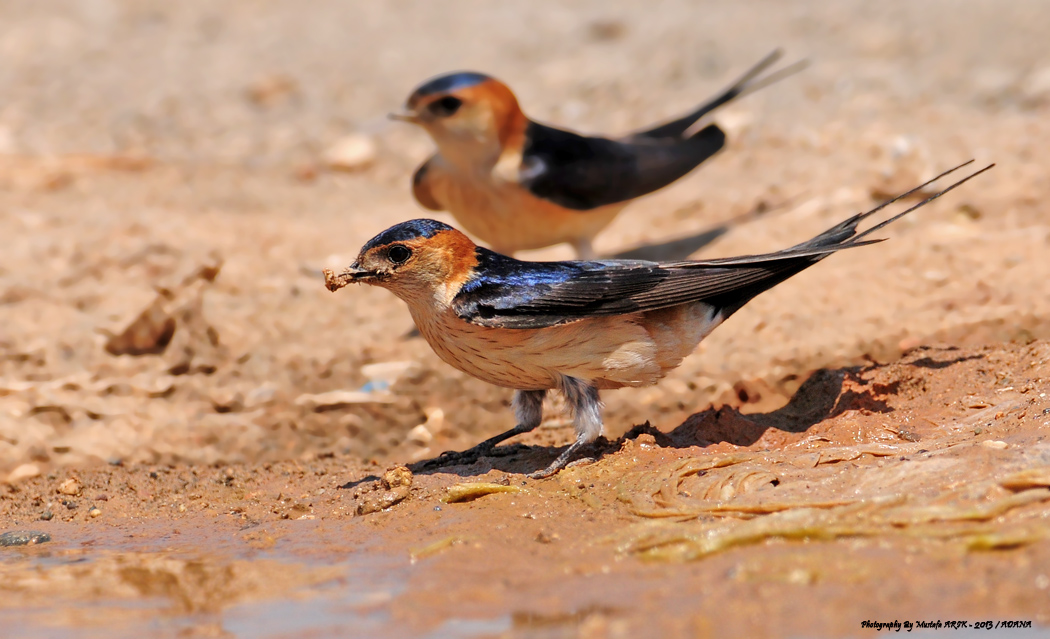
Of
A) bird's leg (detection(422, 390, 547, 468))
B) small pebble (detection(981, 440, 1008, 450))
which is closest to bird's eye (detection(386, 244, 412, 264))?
bird's leg (detection(422, 390, 547, 468))

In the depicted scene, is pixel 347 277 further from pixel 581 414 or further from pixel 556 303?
pixel 581 414

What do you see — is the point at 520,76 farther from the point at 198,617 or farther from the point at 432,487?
the point at 198,617

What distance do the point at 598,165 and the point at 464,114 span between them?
0.96 metres

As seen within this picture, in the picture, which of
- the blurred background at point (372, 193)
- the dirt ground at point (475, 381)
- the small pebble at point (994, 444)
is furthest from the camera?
the blurred background at point (372, 193)

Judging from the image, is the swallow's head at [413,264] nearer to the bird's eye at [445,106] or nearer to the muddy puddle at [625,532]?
the muddy puddle at [625,532]

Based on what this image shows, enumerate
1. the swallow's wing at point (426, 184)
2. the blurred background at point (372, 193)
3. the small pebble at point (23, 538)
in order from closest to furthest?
the small pebble at point (23, 538)
the blurred background at point (372, 193)
the swallow's wing at point (426, 184)

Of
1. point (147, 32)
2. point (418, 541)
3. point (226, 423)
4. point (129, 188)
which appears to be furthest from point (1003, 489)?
point (147, 32)

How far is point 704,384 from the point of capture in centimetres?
594

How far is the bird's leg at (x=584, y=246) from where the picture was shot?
770 centimetres

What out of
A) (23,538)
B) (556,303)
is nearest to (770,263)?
(556,303)

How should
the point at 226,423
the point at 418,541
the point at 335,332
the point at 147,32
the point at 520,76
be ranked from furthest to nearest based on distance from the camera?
1. the point at 147,32
2. the point at 520,76
3. the point at 335,332
4. the point at 226,423
5. the point at 418,541

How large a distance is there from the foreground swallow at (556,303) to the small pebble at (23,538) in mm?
1528

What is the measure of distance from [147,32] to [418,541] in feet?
30.9

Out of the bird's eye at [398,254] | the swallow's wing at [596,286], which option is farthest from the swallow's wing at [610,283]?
the bird's eye at [398,254]
